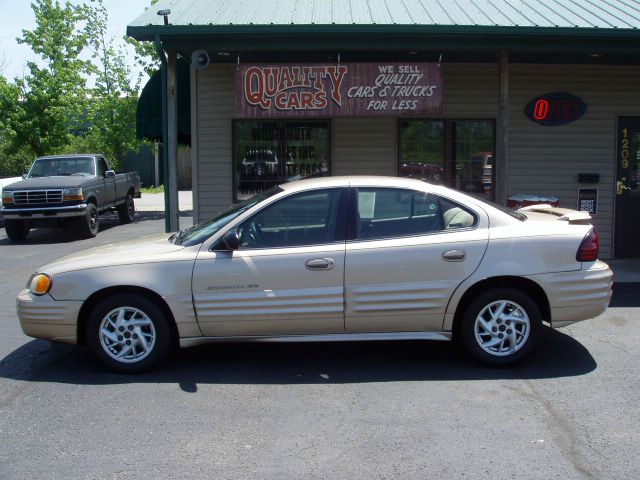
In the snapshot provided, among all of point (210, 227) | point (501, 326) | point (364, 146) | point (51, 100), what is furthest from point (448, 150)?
point (51, 100)

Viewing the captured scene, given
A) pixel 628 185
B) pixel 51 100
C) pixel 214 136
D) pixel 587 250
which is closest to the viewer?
pixel 587 250

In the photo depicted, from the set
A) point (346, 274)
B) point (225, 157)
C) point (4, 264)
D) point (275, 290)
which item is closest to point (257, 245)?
point (275, 290)

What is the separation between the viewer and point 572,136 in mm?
11141

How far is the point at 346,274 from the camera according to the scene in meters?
5.79

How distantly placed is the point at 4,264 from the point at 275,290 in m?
8.33

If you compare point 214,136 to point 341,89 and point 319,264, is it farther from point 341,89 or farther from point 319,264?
point 319,264

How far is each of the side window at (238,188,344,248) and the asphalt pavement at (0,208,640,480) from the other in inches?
43.4

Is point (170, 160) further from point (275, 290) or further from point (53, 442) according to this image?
point (53, 442)

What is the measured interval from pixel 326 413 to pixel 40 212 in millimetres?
12374

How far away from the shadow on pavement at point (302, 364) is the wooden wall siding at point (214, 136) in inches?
175

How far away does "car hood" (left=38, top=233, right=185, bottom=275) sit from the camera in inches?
230

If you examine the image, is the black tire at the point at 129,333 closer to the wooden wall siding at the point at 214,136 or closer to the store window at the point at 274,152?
the wooden wall siding at the point at 214,136

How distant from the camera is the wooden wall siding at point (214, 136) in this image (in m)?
10.8

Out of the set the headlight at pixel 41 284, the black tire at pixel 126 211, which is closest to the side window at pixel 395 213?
the headlight at pixel 41 284
